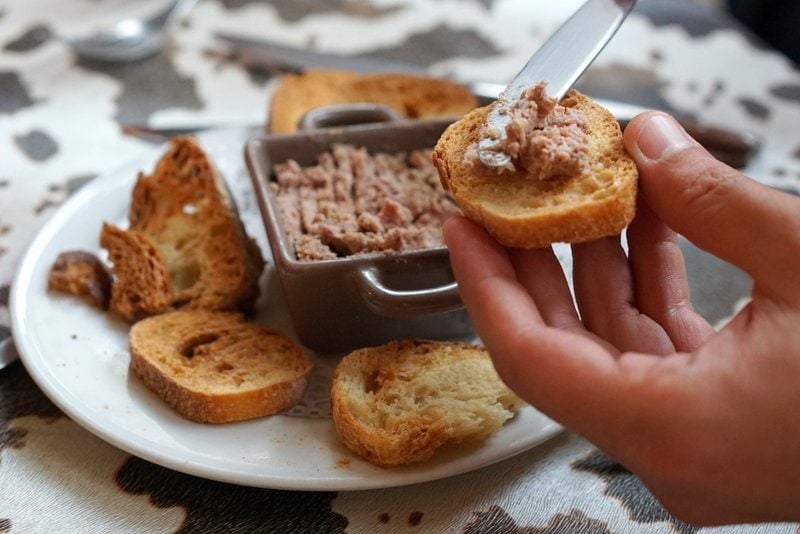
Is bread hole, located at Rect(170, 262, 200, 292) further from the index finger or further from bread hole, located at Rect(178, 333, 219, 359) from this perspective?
the index finger

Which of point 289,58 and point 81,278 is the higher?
point 81,278

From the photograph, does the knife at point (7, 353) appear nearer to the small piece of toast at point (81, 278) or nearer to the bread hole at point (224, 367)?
the small piece of toast at point (81, 278)

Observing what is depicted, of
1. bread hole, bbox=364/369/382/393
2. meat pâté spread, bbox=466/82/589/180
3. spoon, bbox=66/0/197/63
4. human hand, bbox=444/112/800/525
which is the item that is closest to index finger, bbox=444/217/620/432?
human hand, bbox=444/112/800/525

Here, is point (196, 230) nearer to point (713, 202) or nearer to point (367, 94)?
point (367, 94)

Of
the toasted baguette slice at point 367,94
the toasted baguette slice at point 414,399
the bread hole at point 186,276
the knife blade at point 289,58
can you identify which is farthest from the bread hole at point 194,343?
the knife blade at point 289,58

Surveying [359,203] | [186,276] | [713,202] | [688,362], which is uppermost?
[713,202]

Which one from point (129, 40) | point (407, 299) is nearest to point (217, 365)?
point (407, 299)
